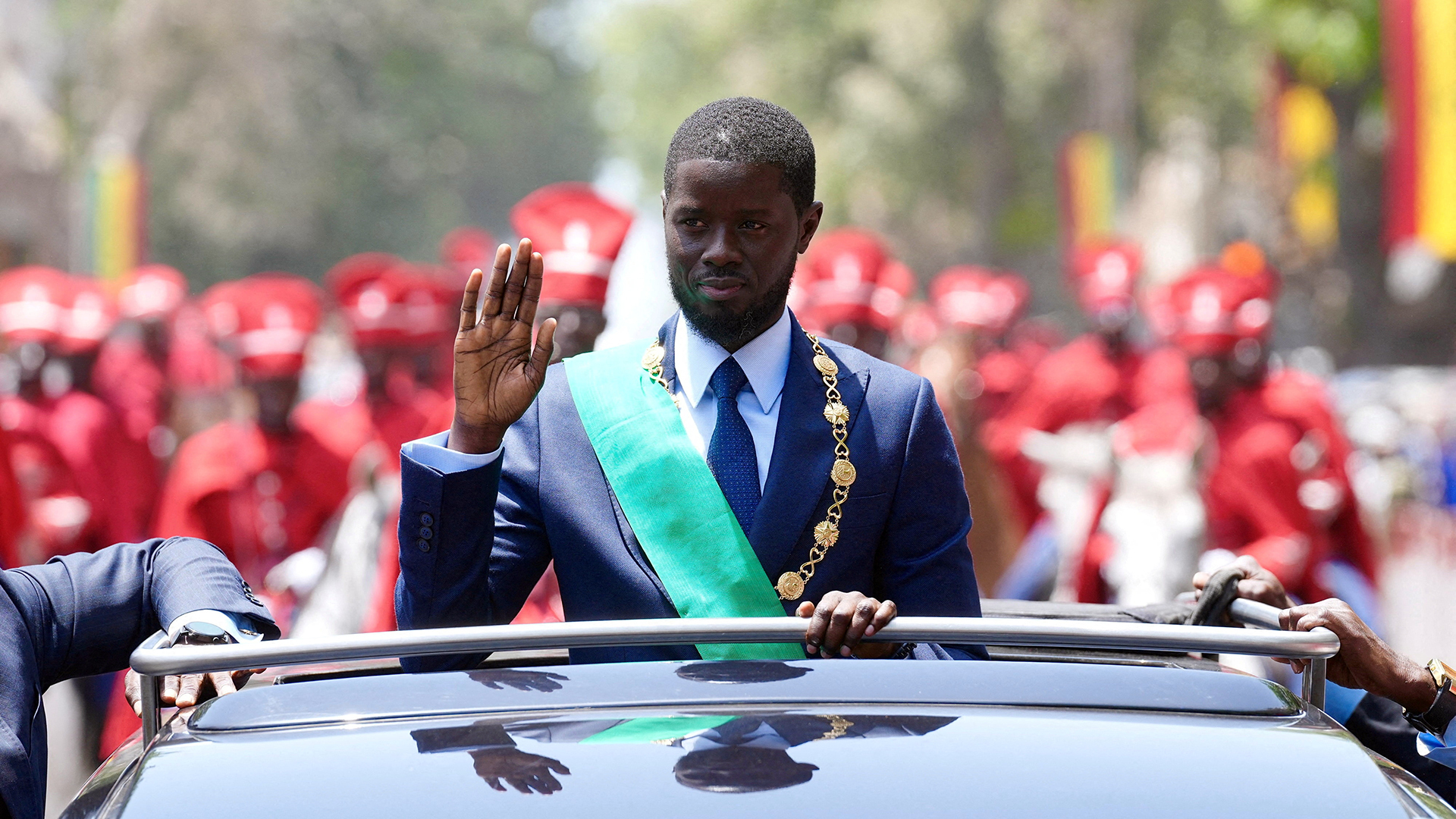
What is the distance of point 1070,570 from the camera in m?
7.79

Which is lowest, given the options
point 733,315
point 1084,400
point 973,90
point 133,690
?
point 1084,400

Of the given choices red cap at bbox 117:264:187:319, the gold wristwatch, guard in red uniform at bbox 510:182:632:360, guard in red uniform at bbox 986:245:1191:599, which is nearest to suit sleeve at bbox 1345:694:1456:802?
the gold wristwatch

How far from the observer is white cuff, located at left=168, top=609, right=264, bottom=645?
249 cm

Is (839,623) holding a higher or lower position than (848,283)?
lower

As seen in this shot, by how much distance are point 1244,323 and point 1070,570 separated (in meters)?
1.34

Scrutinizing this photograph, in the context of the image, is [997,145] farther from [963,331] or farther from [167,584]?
[167,584]

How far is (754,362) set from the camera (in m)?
2.75

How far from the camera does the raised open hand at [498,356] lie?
2.40 meters

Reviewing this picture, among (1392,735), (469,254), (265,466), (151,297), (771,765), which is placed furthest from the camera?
(151,297)

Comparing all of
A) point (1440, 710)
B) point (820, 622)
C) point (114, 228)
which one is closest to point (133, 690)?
point (820, 622)

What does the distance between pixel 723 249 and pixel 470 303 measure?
0.41 m

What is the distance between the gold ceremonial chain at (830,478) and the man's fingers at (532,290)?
39 cm

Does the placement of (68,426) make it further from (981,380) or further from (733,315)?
(733,315)

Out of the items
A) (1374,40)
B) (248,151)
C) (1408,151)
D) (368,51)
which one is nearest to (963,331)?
(1408,151)
